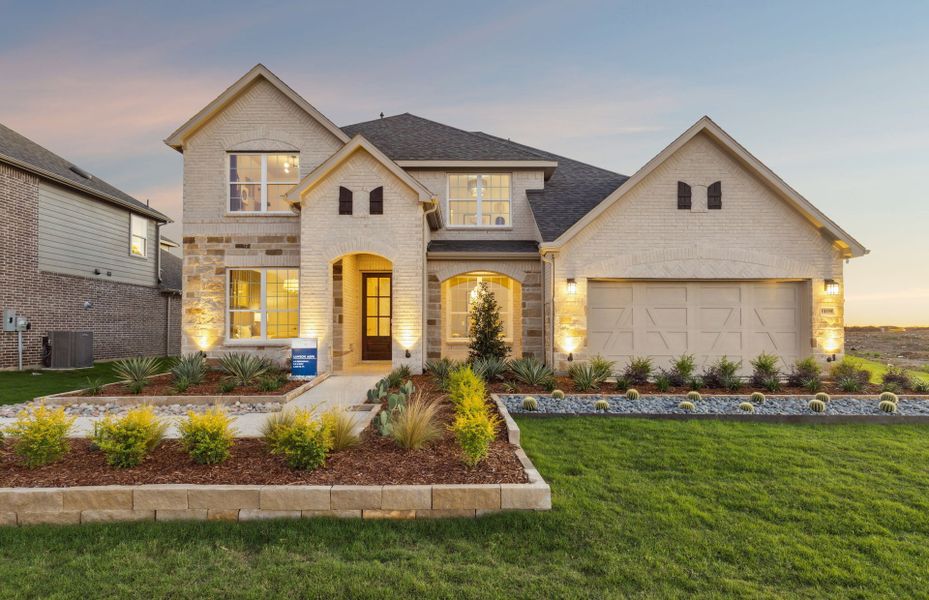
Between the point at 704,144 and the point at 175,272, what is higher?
the point at 704,144

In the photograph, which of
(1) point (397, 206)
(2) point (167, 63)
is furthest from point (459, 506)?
(2) point (167, 63)

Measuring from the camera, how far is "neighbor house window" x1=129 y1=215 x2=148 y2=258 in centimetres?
1897

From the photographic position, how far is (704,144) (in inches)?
457

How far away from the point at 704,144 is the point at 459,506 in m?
11.6

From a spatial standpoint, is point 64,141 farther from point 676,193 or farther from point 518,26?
point 676,193

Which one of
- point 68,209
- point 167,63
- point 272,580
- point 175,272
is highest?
point 167,63

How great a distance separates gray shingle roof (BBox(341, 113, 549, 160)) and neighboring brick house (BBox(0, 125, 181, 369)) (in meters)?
10.4

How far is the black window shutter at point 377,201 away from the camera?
37.0ft

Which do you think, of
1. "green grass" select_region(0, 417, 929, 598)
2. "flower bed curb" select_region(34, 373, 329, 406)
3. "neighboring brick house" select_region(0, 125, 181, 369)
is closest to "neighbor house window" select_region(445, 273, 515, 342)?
"flower bed curb" select_region(34, 373, 329, 406)

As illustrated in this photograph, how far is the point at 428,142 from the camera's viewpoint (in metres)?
14.8

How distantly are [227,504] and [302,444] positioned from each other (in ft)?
2.64

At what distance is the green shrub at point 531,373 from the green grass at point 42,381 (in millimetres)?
10190

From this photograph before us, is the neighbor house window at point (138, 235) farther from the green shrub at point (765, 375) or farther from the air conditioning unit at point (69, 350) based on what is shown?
the green shrub at point (765, 375)

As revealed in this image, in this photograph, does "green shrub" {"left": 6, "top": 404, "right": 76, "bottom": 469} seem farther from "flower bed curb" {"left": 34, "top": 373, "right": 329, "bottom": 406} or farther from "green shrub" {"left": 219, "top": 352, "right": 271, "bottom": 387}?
"green shrub" {"left": 219, "top": 352, "right": 271, "bottom": 387}
